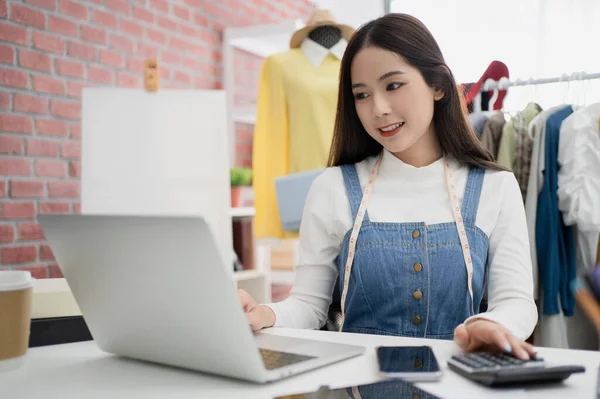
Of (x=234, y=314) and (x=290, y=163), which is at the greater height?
(x=290, y=163)

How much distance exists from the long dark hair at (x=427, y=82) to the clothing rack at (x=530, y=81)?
1.17 m

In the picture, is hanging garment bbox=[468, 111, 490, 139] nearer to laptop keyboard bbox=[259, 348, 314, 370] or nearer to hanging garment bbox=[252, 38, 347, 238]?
hanging garment bbox=[252, 38, 347, 238]

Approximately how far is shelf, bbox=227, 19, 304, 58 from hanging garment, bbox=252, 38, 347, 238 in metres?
0.59

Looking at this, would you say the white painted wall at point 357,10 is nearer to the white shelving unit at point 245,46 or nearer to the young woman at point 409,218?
the white shelving unit at point 245,46

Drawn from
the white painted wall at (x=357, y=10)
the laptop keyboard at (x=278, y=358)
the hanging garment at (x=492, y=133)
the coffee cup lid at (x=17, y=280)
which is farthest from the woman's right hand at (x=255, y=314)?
the white painted wall at (x=357, y=10)

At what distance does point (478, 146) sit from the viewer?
1.25 meters

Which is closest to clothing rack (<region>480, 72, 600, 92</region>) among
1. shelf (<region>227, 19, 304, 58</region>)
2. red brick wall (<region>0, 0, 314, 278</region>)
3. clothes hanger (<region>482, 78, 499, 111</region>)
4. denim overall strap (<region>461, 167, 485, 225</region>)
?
clothes hanger (<region>482, 78, 499, 111</region>)

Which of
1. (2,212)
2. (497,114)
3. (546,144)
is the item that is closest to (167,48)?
(2,212)

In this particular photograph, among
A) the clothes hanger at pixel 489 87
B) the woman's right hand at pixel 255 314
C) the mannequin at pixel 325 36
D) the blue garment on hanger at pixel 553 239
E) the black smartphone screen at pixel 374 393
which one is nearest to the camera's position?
the black smartphone screen at pixel 374 393

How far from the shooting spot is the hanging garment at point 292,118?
8.15 feet

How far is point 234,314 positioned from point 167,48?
8.88 feet

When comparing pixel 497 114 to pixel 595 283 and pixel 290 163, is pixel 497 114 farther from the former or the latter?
pixel 595 283

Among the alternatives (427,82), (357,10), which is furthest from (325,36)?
(357,10)

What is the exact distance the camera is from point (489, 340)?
757 millimetres
